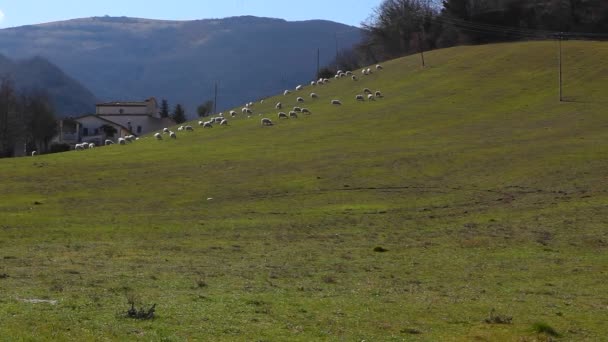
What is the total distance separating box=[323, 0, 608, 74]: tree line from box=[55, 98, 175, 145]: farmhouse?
107 ft

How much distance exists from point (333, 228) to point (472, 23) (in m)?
105

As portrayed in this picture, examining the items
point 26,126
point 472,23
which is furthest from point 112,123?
point 472,23

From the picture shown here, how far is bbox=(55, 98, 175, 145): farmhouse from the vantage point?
142500 millimetres

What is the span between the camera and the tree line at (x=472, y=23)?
130 m

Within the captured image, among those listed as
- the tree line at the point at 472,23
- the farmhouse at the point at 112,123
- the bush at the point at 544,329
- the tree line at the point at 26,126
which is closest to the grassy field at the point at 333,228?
the bush at the point at 544,329

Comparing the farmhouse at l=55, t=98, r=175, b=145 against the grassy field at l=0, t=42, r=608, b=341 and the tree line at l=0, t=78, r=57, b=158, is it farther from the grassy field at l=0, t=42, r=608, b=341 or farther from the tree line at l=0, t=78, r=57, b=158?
the grassy field at l=0, t=42, r=608, b=341

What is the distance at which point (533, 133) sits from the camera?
232 feet

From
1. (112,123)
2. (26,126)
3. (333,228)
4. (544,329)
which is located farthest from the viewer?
(112,123)

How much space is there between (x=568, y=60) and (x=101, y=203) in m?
71.8

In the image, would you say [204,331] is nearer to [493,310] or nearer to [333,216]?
[493,310]

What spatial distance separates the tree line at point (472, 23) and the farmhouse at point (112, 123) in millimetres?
32659

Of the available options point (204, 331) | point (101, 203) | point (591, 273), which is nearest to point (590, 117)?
point (101, 203)

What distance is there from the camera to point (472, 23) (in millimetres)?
137625

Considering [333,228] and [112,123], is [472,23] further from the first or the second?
[333,228]
